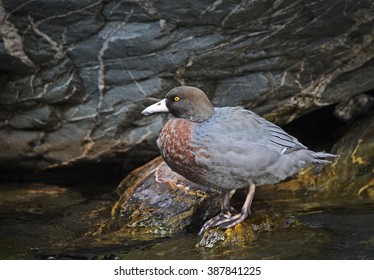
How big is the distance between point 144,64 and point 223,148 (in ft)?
5.38

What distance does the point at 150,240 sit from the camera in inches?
194

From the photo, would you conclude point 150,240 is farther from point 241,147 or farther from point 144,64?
point 144,64

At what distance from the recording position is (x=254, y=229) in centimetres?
477

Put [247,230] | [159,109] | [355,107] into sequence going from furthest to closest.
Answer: [355,107]
[159,109]
[247,230]

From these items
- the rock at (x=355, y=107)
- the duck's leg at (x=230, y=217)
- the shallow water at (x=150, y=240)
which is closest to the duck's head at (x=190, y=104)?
the duck's leg at (x=230, y=217)

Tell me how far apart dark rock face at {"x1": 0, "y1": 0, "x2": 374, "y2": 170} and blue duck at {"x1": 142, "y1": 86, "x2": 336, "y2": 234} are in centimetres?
103

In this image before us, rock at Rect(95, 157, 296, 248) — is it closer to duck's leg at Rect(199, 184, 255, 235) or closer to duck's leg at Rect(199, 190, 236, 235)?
duck's leg at Rect(199, 184, 255, 235)

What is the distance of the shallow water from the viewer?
444 cm

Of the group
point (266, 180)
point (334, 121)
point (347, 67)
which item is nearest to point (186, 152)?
point (266, 180)

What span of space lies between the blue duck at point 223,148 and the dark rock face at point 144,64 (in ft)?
3.39

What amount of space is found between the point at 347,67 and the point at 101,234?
2.76m

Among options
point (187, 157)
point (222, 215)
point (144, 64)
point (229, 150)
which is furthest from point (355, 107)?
point (187, 157)
